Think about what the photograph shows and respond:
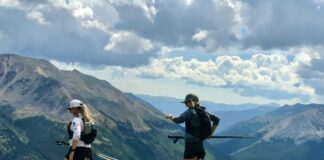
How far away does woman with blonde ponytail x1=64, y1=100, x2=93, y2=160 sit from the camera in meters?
19.7

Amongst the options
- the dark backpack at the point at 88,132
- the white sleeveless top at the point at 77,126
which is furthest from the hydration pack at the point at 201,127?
the white sleeveless top at the point at 77,126

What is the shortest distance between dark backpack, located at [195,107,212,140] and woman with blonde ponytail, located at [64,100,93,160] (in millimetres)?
4489

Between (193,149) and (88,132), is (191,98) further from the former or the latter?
(88,132)

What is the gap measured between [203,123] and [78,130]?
5.27m

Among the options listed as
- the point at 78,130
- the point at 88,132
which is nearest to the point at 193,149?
the point at 88,132

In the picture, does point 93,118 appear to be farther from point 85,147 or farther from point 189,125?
point 189,125

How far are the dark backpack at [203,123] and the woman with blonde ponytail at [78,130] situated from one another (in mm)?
4489

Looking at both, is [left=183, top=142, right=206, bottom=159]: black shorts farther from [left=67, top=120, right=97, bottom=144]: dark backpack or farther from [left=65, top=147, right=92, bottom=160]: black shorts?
[left=65, top=147, right=92, bottom=160]: black shorts

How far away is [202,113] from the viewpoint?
856 inches

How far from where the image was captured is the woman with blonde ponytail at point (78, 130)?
19672 mm

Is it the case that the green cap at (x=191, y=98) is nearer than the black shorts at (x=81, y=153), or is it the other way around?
the black shorts at (x=81, y=153)

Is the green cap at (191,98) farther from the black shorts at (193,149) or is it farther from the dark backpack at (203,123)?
the black shorts at (193,149)

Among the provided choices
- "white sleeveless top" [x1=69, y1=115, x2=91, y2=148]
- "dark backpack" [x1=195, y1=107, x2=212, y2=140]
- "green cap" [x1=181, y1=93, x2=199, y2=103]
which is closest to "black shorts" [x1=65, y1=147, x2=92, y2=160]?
"white sleeveless top" [x1=69, y1=115, x2=91, y2=148]

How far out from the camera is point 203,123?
2181 centimetres
